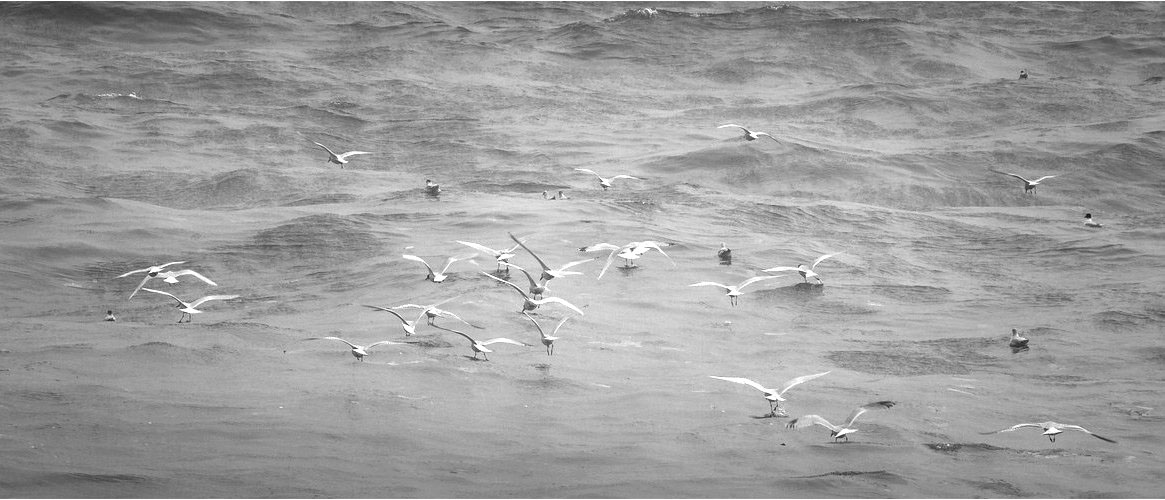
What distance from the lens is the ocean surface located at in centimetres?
959

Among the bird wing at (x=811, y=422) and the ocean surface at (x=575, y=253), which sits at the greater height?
the bird wing at (x=811, y=422)

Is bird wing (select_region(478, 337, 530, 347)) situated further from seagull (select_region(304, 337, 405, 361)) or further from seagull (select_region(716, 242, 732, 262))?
seagull (select_region(716, 242, 732, 262))

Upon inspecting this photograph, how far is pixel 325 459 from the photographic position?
9.09 meters

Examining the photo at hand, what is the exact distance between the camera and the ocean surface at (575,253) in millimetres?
9586

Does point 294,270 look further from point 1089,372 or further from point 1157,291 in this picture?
point 1157,291

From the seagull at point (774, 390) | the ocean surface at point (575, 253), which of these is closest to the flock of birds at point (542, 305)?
the seagull at point (774, 390)

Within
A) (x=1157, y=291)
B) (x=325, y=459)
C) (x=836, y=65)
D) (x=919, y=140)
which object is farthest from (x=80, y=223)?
(x=836, y=65)

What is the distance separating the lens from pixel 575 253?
55.7ft

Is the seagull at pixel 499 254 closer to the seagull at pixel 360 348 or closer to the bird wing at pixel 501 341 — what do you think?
the bird wing at pixel 501 341

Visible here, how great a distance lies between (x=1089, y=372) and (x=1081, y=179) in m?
13.5

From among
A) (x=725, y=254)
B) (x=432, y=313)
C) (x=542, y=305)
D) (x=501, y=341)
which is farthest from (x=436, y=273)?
(x=725, y=254)

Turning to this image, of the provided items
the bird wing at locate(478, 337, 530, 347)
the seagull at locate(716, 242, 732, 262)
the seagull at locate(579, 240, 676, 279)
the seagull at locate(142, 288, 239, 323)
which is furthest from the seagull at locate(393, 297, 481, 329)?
the seagull at locate(716, 242, 732, 262)

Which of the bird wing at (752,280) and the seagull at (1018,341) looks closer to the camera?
the seagull at (1018,341)

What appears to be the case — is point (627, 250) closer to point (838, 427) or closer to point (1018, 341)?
point (1018, 341)
